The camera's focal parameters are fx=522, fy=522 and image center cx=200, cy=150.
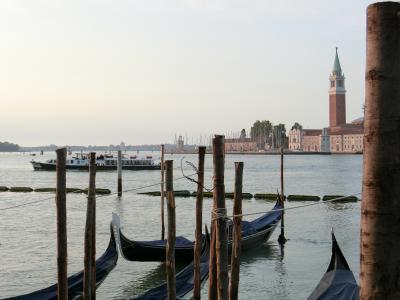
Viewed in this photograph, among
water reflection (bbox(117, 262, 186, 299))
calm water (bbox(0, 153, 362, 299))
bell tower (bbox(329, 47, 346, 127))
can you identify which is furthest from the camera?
bell tower (bbox(329, 47, 346, 127))

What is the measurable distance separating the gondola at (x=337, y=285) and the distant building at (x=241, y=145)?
130498 mm

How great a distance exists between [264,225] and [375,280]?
38.8ft

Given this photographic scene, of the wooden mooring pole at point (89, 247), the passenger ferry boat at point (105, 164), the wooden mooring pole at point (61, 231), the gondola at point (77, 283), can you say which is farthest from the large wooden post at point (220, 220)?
the passenger ferry boat at point (105, 164)

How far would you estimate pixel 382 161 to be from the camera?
1.82 metres

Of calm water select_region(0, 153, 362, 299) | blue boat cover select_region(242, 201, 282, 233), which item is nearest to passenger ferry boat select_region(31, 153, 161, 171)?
calm water select_region(0, 153, 362, 299)

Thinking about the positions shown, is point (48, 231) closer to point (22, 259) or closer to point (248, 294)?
point (22, 259)

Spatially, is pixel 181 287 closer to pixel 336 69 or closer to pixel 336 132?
pixel 336 132

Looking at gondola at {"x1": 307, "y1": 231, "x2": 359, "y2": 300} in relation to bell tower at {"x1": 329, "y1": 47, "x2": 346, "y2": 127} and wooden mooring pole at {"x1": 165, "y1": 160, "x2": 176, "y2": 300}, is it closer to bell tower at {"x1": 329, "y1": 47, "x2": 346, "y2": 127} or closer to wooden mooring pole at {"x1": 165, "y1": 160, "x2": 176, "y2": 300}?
wooden mooring pole at {"x1": 165, "y1": 160, "x2": 176, "y2": 300}

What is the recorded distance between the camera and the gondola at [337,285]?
659 cm

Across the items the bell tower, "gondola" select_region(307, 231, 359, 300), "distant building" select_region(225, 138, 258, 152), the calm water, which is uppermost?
the bell tower

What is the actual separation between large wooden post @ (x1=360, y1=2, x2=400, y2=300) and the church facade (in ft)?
354

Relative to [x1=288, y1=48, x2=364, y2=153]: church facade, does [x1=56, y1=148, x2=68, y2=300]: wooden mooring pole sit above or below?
below

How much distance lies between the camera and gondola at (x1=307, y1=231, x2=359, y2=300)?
21.6 ft

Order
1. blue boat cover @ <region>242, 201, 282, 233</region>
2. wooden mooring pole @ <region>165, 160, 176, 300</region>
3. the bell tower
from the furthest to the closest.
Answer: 1. the bell tower
2. blue boat cover @ <region>242, 201, 282, 233</region>
3. wooden mooring pole @ <region>165, 160, 176, 300</region>
